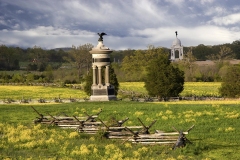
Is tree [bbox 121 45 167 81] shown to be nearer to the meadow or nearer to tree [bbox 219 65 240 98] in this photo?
tree [bbox 219 65 240 98]

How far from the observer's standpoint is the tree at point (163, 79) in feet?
193

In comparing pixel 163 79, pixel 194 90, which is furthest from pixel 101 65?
pixel 194 90

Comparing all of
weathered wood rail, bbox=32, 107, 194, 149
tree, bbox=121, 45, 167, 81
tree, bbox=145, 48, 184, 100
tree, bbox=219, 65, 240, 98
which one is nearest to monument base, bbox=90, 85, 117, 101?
tree, bbox=145, 48, 184, 100

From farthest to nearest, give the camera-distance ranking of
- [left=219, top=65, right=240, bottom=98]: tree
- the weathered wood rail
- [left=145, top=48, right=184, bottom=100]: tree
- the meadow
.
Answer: [left=145, top=48, right=184, bottom=100]: tree → [left=219, top=65, right=240, bottom=98]: tree → the weathered wood rail → the meadow

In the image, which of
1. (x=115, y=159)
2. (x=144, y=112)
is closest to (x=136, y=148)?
(x=115, y=159)

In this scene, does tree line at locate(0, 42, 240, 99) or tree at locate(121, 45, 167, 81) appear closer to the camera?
tree line at locate(0, 42, 240, 99)

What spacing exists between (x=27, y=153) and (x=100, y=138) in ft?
16.8

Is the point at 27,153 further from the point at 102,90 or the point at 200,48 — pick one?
the point at 200,48

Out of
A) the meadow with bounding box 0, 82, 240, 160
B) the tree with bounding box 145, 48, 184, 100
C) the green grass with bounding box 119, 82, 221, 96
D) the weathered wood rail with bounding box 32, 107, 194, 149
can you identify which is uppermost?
the tree with bounding box 145, 48, 184, 100

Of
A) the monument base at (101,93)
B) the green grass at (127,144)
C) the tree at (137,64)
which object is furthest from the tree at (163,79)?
the tree at (137,64)

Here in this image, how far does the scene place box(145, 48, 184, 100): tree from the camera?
5884cm

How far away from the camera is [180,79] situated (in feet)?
197

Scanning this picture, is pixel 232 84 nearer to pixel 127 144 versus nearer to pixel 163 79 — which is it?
pixel 163 79

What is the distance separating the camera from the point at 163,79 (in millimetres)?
58938
